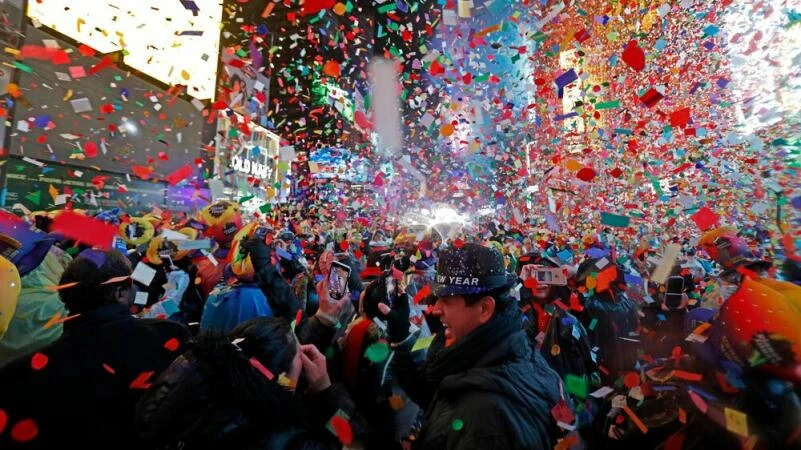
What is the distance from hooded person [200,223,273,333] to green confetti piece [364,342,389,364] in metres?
1.25

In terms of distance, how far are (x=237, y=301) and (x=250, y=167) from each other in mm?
A: 18948

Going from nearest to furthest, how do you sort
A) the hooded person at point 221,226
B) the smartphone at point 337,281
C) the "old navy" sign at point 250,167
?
the smartphone at point 337,281 < the hooded person at point 221,226 < the "old navy" sign at point 250,167

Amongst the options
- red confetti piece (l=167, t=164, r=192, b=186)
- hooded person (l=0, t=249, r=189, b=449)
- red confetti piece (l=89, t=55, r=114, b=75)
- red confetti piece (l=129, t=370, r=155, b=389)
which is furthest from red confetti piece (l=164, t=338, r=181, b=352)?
red confetti piece (l=167, t=164, r=192, b=186)

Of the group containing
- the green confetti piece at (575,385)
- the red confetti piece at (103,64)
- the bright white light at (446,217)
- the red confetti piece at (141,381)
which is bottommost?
the green confetti piece at (575,385)

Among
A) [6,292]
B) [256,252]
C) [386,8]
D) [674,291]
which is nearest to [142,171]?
[256,252]

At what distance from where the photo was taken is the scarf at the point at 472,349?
1.71m

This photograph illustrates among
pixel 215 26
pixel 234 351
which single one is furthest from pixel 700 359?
pixel 215 26

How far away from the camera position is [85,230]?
4.96 meters

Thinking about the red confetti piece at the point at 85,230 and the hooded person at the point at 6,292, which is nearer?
the hooded person at the point at 6,292

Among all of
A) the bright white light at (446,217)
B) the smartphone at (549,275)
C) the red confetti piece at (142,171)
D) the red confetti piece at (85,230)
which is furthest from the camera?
the bright white light at (446,217)

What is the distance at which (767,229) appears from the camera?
8.93 m

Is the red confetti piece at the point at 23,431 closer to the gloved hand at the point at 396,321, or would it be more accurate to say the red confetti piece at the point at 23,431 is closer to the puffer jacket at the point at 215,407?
the puffer jacket at the point at 215,407

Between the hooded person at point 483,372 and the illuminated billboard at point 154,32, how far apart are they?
10651 millimetres

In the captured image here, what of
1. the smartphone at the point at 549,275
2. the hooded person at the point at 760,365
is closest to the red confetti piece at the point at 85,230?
the smartphone at the point at 549,275
